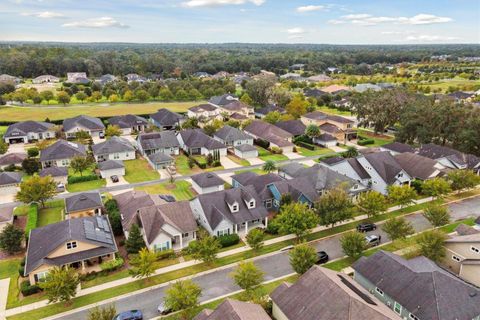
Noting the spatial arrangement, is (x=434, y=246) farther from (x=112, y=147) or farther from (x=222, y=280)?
(x=112, y=147)

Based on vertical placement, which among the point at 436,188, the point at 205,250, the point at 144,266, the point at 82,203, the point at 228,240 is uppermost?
the point at 436,188

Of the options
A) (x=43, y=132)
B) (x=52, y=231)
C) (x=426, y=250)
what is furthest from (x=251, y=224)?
(x=43, y=132)

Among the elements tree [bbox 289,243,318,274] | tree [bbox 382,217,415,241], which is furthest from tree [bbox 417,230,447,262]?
tree [bbox 289,243,318,274]

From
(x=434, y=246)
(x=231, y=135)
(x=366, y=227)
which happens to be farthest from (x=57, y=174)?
(x=434, y=246)

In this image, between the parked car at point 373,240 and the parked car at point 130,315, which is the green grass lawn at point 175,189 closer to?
the parked car at point 130,315

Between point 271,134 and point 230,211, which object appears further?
point 271,134

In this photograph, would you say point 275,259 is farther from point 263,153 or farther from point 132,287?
point 263,153
